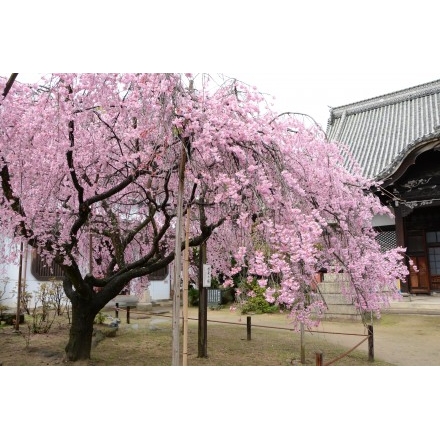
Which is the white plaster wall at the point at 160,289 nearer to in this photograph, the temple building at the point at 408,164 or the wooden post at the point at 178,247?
the temple building at the point at 408,164

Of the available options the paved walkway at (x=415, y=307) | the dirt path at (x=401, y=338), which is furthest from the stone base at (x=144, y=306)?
the paved walkway at (x=415, y=307)

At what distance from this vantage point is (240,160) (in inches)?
149

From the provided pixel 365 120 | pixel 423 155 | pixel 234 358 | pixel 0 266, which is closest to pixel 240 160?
pixel 234 358

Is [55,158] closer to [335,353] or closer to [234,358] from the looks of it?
[234,358]

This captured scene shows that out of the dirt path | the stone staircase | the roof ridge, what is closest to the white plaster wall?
the dirt path

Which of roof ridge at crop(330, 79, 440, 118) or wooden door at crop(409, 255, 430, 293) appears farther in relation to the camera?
roof ridge at crop(330, 79, 440, 118)

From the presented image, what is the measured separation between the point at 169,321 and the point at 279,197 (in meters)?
5.75

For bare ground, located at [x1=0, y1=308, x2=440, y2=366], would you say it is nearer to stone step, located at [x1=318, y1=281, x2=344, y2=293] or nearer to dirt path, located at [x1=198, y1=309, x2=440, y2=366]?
dirt path, located at [x1=198, y1=309, x2=440, y2=366]

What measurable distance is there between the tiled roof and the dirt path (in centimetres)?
356

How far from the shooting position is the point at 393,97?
10.6 metres

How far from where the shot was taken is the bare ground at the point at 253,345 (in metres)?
4.94

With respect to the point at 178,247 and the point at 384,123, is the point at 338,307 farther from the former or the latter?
the point at 384,123

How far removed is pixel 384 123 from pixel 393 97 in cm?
106

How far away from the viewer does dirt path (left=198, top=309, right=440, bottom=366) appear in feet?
16.2
